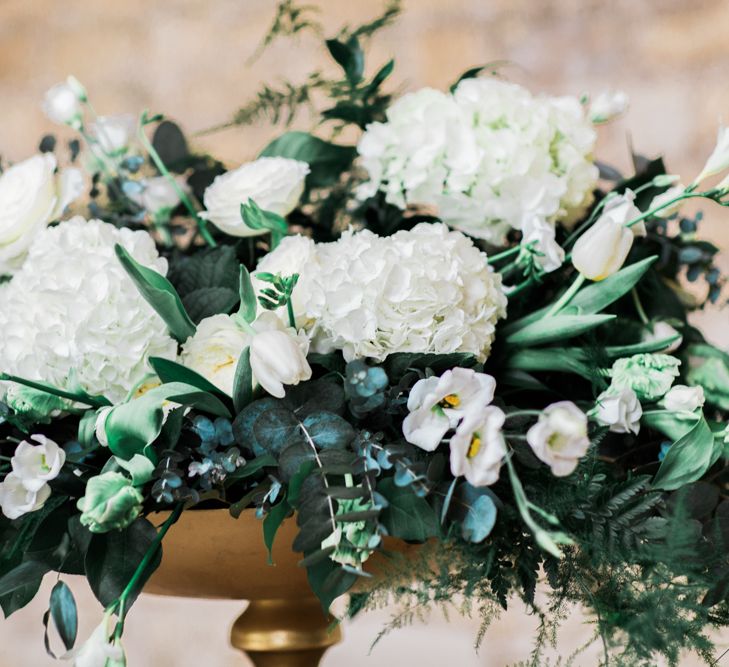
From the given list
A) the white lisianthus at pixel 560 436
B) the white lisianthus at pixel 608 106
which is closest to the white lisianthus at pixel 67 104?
the white lisianthus at pixel 608 106

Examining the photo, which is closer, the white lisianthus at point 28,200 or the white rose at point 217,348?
the white rose at point 217,348

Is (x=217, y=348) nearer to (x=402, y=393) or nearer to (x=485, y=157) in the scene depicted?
(x=402, y=393)

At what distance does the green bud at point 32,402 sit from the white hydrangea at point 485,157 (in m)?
0.30

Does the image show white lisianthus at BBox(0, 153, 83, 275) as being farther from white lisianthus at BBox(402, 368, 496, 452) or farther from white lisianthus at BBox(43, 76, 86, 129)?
white lisianthus at BBox(402, 368, 496, 452)

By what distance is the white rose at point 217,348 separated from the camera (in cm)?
52

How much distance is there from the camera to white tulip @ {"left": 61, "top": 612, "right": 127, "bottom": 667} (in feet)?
1.38

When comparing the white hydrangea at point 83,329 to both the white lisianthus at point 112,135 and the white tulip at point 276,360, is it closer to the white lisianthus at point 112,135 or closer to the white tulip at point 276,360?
the white tulip at point 276,360

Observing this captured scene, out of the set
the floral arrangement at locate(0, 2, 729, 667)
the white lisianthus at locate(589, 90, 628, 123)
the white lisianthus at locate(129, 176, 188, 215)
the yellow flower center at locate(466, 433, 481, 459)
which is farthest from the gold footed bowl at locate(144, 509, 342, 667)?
the white lisianthus at locate(589, 90, 628, 123)

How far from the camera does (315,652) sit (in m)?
0.68

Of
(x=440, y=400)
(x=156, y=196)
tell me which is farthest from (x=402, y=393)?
(x=156, y=196)

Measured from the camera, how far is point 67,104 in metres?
0.78

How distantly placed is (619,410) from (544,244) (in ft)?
0.42

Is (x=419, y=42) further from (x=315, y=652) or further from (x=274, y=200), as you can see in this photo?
(x=315, y=652)

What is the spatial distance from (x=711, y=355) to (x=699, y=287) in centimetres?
80
